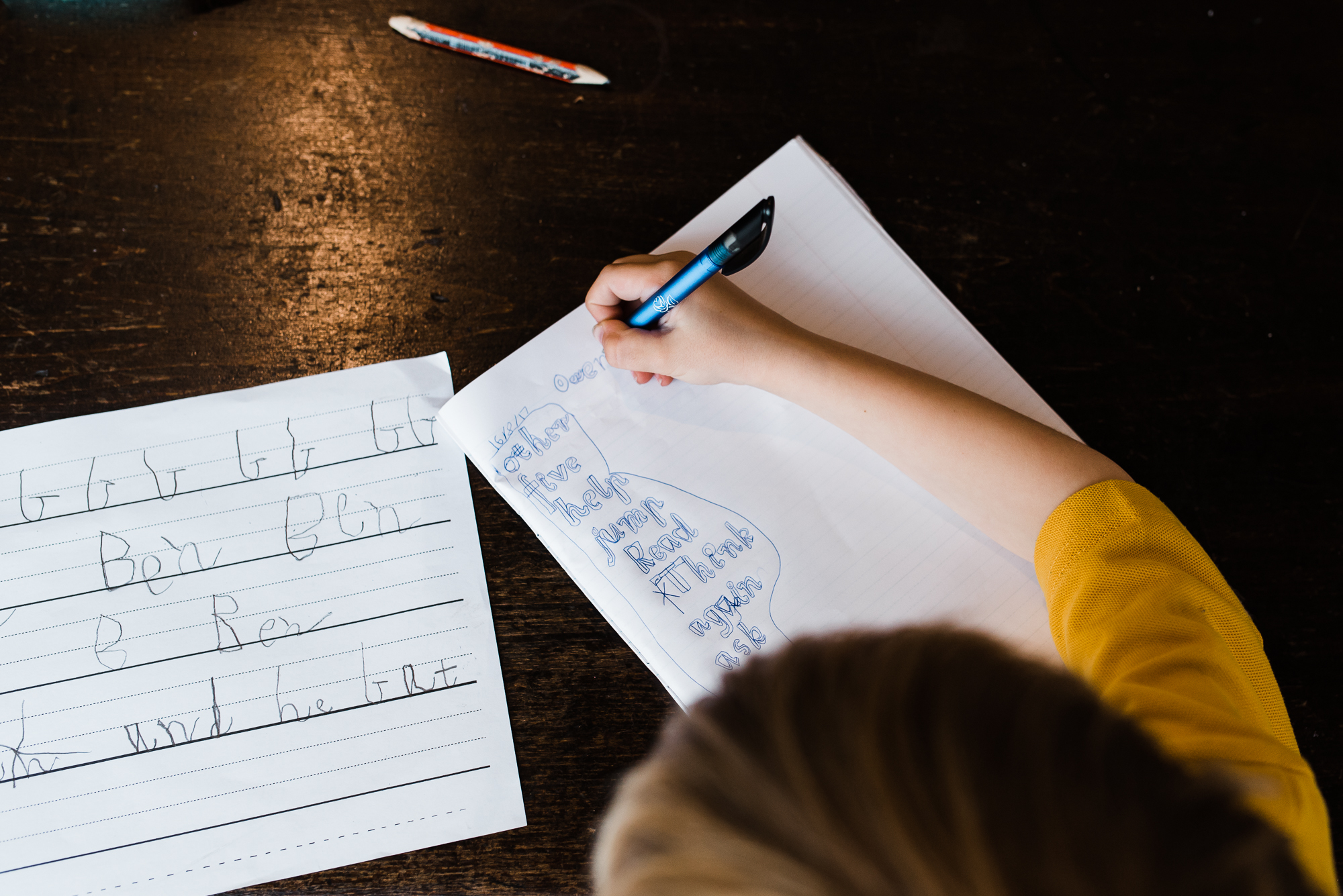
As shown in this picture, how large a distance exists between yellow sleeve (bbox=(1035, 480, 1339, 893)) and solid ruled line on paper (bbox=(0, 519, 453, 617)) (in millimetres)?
474

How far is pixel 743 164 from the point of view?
64cm

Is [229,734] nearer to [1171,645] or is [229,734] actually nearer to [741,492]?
[741,492]

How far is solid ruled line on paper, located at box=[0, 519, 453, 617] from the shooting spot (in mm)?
541

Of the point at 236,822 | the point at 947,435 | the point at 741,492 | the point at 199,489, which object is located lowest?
the point at 236,822

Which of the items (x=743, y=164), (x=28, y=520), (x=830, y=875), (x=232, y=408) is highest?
(x=743, y=164)

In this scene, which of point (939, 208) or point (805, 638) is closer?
point (805, 638)

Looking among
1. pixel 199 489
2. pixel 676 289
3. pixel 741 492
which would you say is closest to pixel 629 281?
pixel 676 289

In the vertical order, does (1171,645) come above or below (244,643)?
above

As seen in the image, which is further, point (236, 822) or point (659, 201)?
point (659, 201)

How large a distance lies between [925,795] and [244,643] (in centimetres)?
49

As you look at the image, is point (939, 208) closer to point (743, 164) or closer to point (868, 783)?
point (743, 164)

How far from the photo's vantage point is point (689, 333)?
0.57 m

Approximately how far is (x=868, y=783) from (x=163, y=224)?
680 millimetres

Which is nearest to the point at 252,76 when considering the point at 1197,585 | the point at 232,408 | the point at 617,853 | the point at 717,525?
the point at 232,408
